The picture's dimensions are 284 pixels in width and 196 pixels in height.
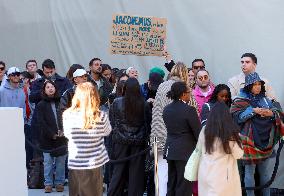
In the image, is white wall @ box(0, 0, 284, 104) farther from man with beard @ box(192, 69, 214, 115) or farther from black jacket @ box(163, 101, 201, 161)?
black jacket @ box(163, 101, 201, 161)

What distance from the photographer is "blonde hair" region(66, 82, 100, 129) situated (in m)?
8.02

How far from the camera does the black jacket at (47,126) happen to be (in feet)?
36.8

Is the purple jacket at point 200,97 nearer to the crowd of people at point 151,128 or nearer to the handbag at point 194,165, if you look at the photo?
the crowd of people at point 151,128

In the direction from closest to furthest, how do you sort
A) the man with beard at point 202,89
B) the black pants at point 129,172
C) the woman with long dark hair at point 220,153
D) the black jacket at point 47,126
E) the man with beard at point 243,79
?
the woman with long dark hair at point 220,153 < the black pants at point 129,172 < the man with beard at point 243,79 < the man with beard at point 202,89 < the black jacket at point 47,126

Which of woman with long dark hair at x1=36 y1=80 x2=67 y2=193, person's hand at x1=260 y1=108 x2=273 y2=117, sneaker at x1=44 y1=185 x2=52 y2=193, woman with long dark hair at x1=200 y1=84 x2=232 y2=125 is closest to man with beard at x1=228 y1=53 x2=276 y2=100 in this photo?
person's hand at x1=260 y1=108 x2=273 y2=117

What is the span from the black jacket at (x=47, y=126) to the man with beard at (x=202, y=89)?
7.77 feet

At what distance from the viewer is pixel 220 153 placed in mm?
7582

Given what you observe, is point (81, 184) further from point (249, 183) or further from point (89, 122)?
point (249, 183)

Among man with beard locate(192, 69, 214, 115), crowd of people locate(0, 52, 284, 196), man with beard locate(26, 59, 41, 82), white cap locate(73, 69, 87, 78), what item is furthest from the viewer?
man with beard locate(26, 59, 41, 82)

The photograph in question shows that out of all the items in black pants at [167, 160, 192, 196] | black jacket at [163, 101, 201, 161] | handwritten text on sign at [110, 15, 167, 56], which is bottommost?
black pants at [167, 160, 192, 196]

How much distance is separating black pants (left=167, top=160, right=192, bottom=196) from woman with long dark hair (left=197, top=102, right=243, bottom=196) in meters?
1.44

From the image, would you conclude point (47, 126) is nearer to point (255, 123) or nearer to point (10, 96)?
point (10, 96)

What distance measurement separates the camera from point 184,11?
1231 cm

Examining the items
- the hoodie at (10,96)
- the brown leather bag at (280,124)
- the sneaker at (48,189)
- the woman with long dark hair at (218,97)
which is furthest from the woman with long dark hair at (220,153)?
the hoodie at (10,96)
